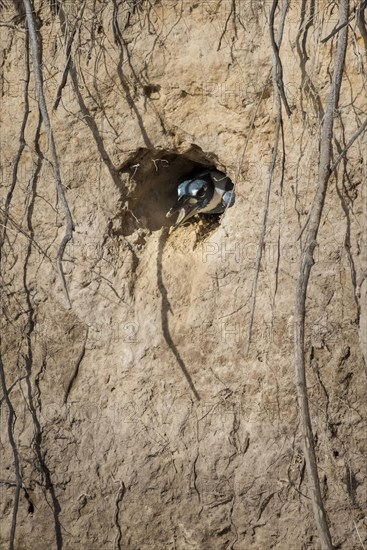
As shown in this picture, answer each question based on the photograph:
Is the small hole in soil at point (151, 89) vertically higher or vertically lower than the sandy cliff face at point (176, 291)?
higher

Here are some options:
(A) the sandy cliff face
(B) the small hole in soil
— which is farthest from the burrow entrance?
(B) the small hole in soil

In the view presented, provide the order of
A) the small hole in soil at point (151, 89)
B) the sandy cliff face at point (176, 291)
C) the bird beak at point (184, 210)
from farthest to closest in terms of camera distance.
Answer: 1. the bird beak at point (184, 210)
2. the small hole in soil at point (151, 89)
3. the sandy cliff face at point (176, 291)

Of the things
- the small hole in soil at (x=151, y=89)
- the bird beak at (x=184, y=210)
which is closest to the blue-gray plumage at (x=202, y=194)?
the bird beak at (x=184, y=210)

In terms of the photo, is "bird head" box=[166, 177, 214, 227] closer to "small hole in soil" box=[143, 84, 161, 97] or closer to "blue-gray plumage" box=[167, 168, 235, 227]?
"blue-gray plumage" box=[167, 168, 235, 227]

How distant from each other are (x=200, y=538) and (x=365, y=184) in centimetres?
136

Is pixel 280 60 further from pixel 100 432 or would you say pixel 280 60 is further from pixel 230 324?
pixel 100 432

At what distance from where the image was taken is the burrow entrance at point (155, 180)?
3.10 metres

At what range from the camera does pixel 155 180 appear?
127 inches

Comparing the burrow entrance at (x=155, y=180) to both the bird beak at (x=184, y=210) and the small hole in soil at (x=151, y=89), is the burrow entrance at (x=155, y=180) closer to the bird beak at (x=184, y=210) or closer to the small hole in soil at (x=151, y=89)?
the bird beak at (x=184, y=210)

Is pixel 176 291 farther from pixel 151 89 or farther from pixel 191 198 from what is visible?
pixel 151 89

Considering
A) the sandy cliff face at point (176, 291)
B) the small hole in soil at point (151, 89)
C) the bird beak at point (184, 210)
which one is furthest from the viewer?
the bird beak at point (184, 210)

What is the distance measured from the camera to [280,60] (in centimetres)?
284

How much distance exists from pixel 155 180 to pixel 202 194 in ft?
0.65

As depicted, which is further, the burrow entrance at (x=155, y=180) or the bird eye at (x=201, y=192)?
the bird eye at (x=201, y=192)
